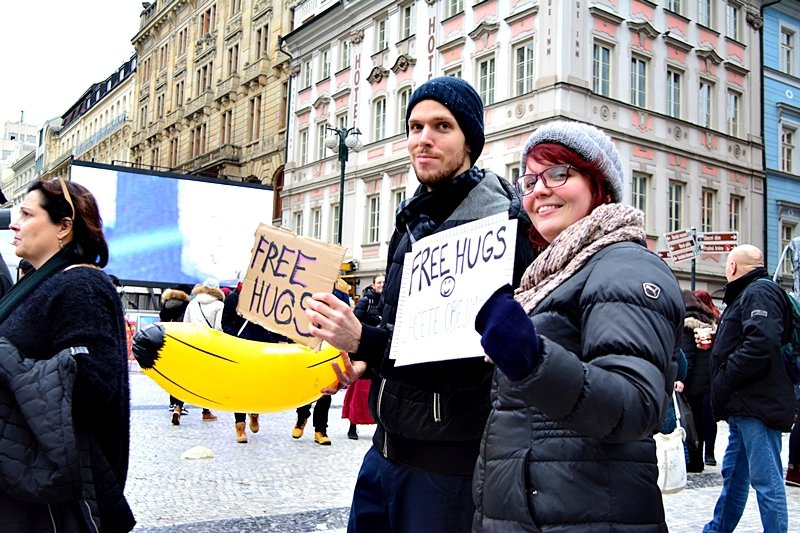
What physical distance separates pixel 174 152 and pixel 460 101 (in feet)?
154

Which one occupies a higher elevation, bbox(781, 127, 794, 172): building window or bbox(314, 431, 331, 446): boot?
bbox(781, 127, 794, 172): building window

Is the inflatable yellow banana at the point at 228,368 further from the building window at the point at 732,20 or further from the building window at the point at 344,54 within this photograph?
the building window at the point at 344,54

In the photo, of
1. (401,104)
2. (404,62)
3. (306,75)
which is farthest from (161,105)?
(404,62)

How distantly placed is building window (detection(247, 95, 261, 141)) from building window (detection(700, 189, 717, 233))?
20.5 m

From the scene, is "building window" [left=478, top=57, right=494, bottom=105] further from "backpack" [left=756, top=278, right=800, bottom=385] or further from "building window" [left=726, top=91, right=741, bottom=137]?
"backpack" [left=756, top=278, right=800, bottom=385]

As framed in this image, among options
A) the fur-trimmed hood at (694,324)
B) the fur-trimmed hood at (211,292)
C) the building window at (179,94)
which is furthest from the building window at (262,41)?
the fur-trimmed hood at (694,324)

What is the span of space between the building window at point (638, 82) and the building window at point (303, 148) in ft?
46.7

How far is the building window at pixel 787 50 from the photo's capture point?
1099 inches

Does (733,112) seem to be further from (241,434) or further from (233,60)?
(233,60)

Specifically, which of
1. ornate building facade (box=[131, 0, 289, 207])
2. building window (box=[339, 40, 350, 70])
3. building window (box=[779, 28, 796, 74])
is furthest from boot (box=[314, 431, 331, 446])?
ornate building facade (box=[131, 0, 289, 207])

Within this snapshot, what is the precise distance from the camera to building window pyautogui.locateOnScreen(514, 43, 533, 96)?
874 inches

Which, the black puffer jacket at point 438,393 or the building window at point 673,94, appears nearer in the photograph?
the black puffer jacket at point 438,393

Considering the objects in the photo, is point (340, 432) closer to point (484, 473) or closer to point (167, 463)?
point (167, 463)

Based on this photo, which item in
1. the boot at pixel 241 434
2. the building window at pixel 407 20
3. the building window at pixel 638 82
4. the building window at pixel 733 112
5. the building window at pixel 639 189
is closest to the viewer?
the boot at pixel 241 434
